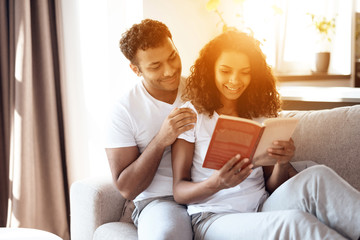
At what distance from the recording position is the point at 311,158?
1.71 metres

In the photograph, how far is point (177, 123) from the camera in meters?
1.44

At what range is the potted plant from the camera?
3.26 m

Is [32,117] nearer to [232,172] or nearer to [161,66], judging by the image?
[161,66]

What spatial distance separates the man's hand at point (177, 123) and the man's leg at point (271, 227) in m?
0.32

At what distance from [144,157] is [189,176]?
0.58 feet

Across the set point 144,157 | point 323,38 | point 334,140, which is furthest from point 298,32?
point 144,157

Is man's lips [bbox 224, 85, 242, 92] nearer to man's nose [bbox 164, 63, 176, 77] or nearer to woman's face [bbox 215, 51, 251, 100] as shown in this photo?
woman's face [bbox 215, 51, 251, 100]

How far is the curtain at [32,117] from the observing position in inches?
90.0

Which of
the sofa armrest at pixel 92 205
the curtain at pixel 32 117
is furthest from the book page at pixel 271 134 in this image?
the curtain at pixel 32 117

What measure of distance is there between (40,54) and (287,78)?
5.90 feet

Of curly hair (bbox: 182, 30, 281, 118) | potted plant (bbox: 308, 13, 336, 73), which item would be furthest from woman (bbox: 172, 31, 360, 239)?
potted plant (bbox: 308, 13, 336, 73)

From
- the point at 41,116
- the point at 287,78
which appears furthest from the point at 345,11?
the point at 41,116

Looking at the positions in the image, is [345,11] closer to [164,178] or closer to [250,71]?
[250,71]

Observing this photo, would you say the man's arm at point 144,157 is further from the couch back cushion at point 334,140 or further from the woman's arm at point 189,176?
the couch back cushion at point 334,140
